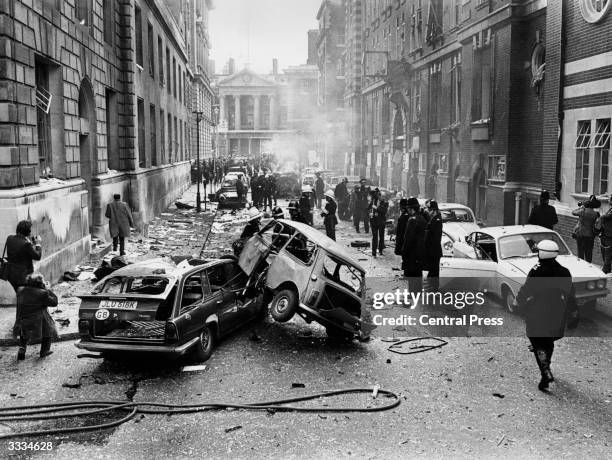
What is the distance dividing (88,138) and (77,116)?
1599mm

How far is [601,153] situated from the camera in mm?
16188

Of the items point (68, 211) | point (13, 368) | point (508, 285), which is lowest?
point (13, 368)

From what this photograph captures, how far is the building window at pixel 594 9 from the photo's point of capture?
1557 centimetres

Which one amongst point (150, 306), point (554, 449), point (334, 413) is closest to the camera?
point (554, 449)

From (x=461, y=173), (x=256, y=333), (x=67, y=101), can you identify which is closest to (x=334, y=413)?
(x=256, y=333)

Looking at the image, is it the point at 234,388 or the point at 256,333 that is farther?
the point at 256,333

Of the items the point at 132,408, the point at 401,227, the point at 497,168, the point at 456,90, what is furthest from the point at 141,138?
the point at 132,408

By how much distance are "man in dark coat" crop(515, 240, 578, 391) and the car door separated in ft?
13.4

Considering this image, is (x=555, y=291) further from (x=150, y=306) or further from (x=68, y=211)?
(x=68, y=211)

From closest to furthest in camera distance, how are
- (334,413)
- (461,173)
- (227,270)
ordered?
(334,413) → (227,270) → (461,173)

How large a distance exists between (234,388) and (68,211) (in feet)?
27.9

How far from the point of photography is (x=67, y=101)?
49.1 ft

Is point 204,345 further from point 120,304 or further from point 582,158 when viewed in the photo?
point 582,158

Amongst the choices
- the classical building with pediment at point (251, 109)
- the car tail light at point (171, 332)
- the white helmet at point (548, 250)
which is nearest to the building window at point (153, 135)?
the car tail light at point (171, 332)
